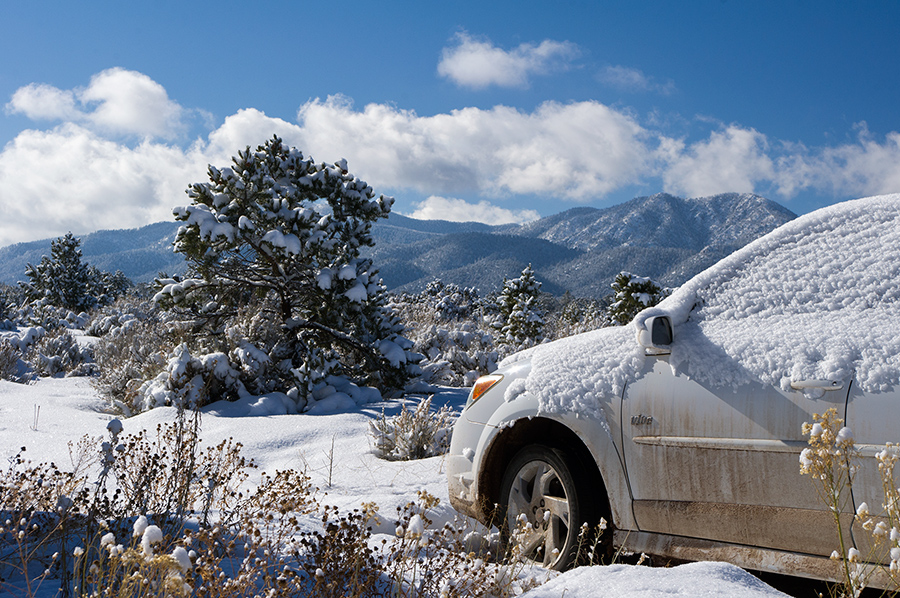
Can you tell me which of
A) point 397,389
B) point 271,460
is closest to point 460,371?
point 397,389

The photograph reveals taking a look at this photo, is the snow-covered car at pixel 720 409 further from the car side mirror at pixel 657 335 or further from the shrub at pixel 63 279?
the shrub at pixel 63 279

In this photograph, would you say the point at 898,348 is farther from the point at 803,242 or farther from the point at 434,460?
the point at 434,460

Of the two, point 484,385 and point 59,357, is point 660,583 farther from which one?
point 59,357

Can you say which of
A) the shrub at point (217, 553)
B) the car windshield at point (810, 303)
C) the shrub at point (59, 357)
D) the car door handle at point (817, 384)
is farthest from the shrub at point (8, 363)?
the car door handle at point (817, 384)

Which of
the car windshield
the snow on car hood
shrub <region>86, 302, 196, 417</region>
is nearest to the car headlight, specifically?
the snow on car hood

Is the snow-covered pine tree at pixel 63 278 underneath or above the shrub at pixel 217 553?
above

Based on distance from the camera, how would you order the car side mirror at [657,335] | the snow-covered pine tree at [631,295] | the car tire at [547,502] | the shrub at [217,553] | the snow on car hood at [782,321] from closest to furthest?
the shrub at [217,553], the snow on car hood at [782,321], the car side mirror at [657,335], the car tire at [547,502], the snow-covered pine tree at [631,295]

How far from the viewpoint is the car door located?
2549 millimetres

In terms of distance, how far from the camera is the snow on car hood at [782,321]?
262 cm

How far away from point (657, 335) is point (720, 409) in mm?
451

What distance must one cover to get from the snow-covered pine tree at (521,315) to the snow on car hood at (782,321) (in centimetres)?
1176

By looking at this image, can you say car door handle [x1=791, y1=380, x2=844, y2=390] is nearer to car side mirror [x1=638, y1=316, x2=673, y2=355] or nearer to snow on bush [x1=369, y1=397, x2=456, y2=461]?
car side mirror [x1=638, y1=316, x2=673, y2=355]

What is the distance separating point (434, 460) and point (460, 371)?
5945mm

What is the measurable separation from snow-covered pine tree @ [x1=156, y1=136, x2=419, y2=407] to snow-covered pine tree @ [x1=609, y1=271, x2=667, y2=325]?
22.0ft
